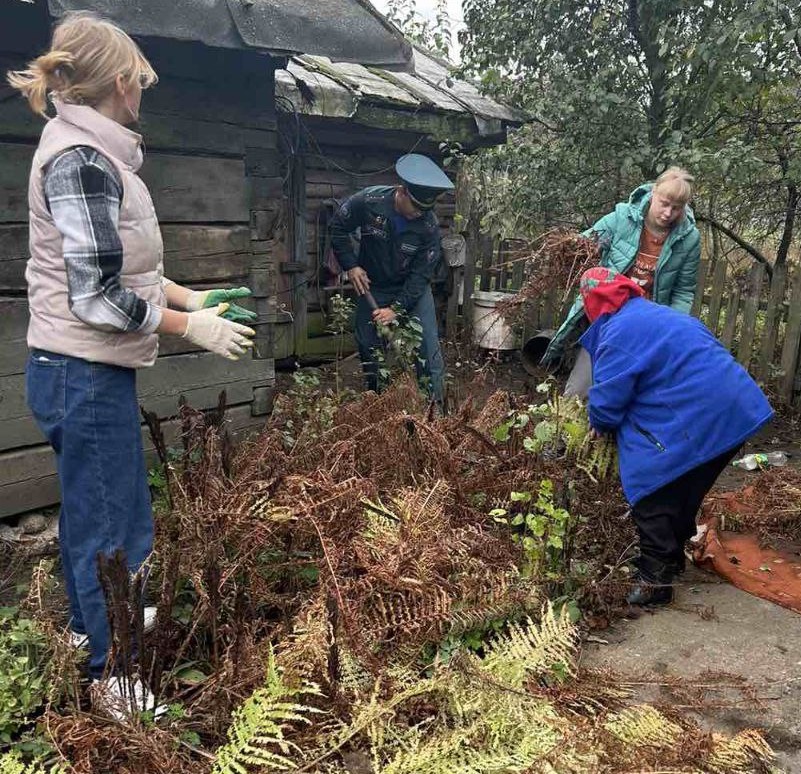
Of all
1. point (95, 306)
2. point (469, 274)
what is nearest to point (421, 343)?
point (469, 274)

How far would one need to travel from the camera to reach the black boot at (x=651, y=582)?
10.4ft

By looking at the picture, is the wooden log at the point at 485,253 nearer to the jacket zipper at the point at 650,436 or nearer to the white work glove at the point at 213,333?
the jacket zipper at the point at 650,436

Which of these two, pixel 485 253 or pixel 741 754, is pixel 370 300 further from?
pixel 741 754

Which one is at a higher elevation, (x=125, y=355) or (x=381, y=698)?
(x=125, y=355)

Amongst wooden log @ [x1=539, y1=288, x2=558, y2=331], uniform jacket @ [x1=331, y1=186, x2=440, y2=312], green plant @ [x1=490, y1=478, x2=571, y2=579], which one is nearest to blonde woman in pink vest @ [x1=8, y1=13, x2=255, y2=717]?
green plant @ [x1=490, y1=478, x2=571, y2=579]

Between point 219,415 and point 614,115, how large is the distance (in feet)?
16.0

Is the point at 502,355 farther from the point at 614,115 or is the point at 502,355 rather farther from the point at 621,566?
the point at 621,566

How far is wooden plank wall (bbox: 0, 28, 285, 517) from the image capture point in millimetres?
3502

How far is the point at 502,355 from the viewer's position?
848 centimetres

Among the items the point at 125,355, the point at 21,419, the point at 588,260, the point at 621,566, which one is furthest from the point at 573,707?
the point at 21,419

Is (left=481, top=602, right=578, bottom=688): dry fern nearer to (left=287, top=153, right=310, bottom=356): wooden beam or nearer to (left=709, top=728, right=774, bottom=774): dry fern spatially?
(left=709, top=728, right=774, bottom=774): dry fern

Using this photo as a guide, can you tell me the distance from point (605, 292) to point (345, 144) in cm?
484

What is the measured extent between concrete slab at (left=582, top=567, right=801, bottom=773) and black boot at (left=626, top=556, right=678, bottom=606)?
0.06 metres

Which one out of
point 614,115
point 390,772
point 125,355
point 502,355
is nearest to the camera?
point 390,772
